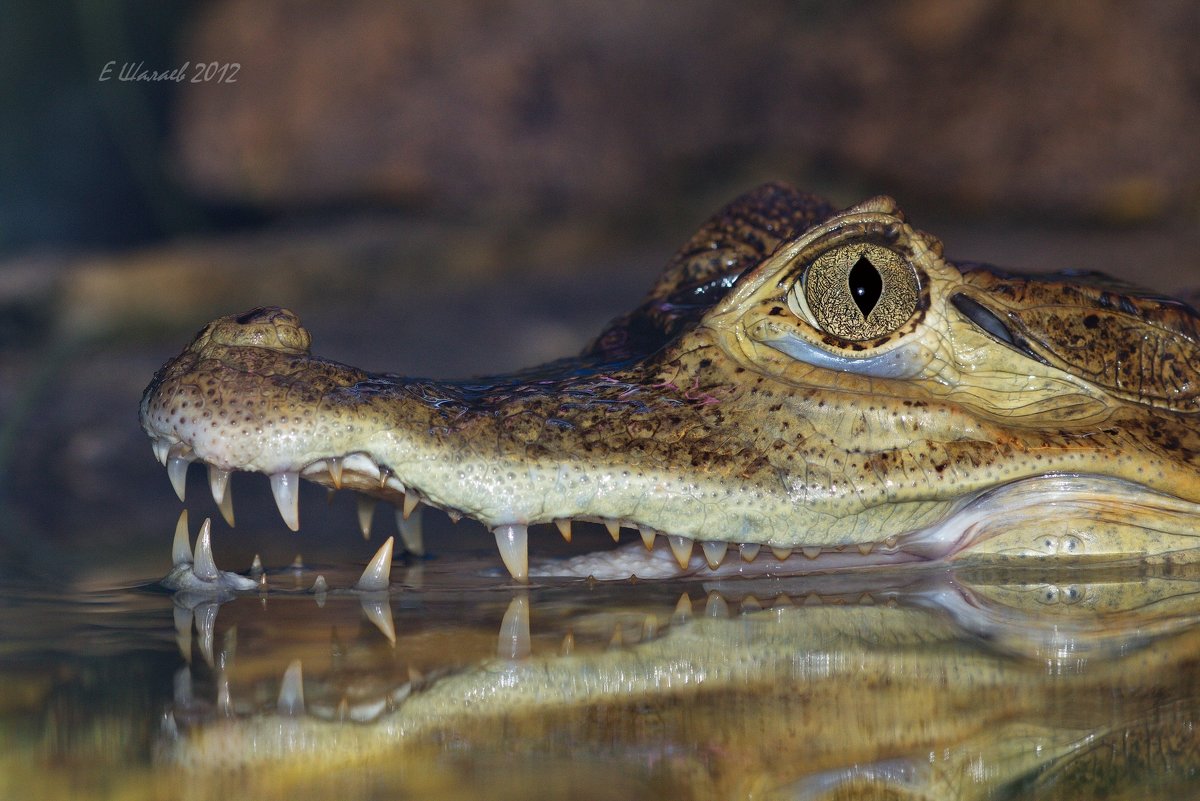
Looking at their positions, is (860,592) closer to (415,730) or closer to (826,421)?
(826,421)

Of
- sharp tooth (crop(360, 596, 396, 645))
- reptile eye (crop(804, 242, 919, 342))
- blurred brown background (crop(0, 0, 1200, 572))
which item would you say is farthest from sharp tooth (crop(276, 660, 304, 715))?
blurred brown background (crop(0, 0, 1200, 572))

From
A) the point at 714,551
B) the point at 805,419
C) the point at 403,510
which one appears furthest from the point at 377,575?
the point at 805,419

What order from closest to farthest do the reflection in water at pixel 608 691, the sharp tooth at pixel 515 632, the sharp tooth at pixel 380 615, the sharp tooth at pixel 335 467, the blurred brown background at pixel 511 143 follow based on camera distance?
the reflection in water at pixel 608 691, the sharp tooth at pixel 515 632, the sharp tooth at pixel 380 615, the sharp tooth at pixel 335 467, the blurred brown background at pixel 511 143

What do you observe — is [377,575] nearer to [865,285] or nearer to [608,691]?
[608,691]

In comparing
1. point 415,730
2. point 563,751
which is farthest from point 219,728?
point 563,751

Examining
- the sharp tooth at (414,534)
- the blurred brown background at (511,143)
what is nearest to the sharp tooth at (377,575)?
the sharp tooth at (414,534)

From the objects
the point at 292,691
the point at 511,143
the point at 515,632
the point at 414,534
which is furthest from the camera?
the point at 511,143

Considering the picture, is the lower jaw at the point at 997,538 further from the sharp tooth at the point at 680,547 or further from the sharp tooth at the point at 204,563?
the sharp tooth at the point at 204,563
